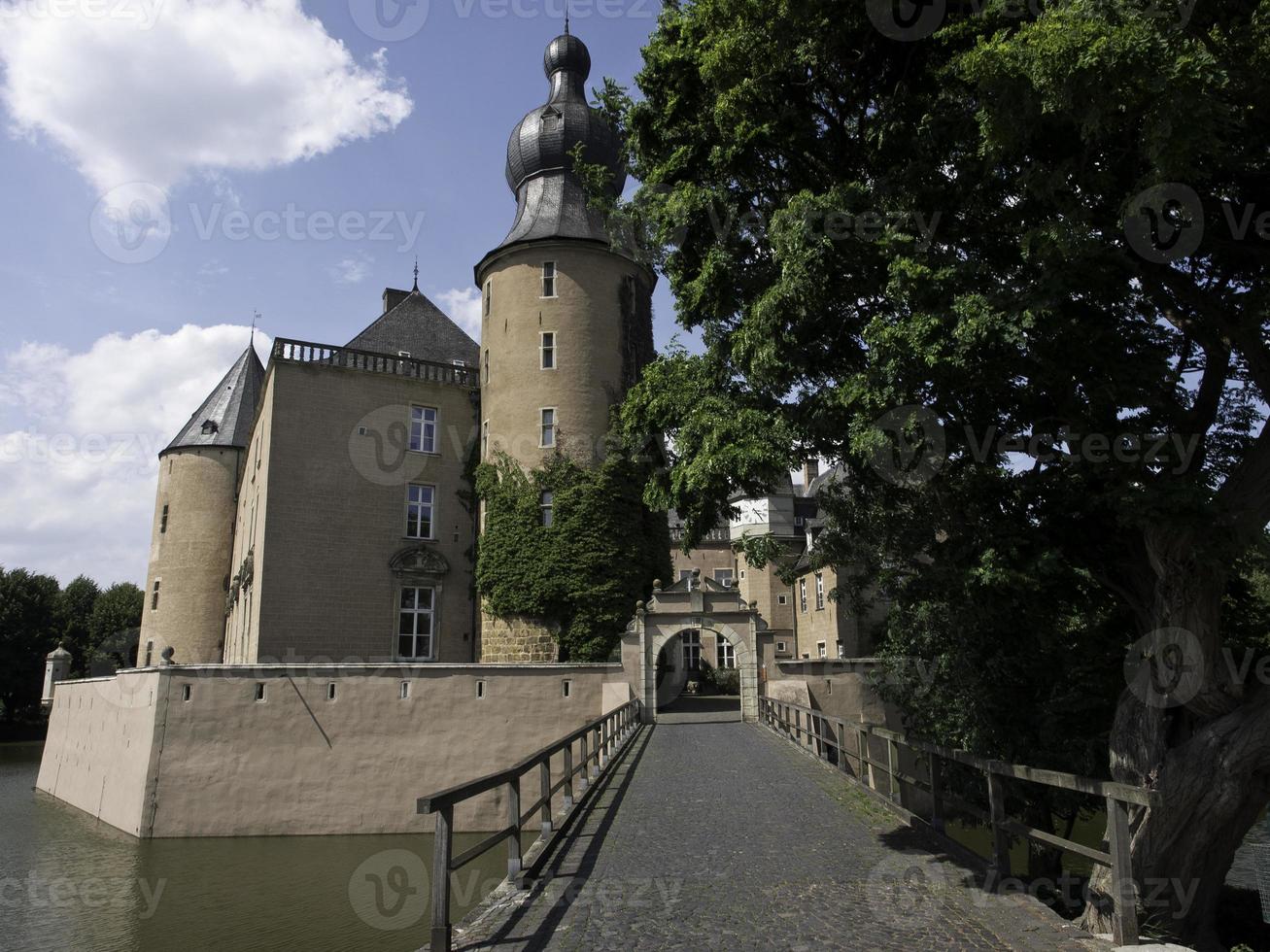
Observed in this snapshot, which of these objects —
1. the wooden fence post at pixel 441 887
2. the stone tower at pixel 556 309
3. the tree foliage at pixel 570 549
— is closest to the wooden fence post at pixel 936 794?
the wooden fence post at pixel 441 887

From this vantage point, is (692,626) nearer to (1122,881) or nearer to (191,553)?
(1122,881)

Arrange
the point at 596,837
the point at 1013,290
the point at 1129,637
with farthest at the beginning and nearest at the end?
the point at 1129,637
the point at 596,837
the point at 1013,290

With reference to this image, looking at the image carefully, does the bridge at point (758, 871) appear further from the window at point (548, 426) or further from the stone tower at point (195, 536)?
the stone tower at point (195, 536)

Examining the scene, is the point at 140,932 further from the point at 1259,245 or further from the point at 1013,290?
the point at 1259,245

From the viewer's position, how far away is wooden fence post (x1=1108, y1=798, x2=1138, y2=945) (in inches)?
193

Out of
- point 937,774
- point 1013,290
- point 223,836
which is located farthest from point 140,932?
point 1013,290

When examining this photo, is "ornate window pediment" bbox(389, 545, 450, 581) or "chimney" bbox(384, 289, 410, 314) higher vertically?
"chimney" bbox(384, 289, 410, 314)

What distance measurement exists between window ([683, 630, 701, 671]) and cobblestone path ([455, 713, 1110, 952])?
30.4 m

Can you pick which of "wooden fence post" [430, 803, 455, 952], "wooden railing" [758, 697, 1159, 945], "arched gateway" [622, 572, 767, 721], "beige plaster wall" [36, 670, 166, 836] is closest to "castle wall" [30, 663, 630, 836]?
"beige plaster wall" [36, 670, 166, 836]

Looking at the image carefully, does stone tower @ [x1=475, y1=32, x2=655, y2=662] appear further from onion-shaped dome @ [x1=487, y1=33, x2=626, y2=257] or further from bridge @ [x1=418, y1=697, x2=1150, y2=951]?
bridge @ [x1=418, y1=697, x2=1150, y2=951]

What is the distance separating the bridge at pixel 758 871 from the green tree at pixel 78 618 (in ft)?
165

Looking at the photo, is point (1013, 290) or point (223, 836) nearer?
point (1013, 290)

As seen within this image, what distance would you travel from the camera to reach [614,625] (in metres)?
25.2

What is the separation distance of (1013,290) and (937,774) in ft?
13.4
